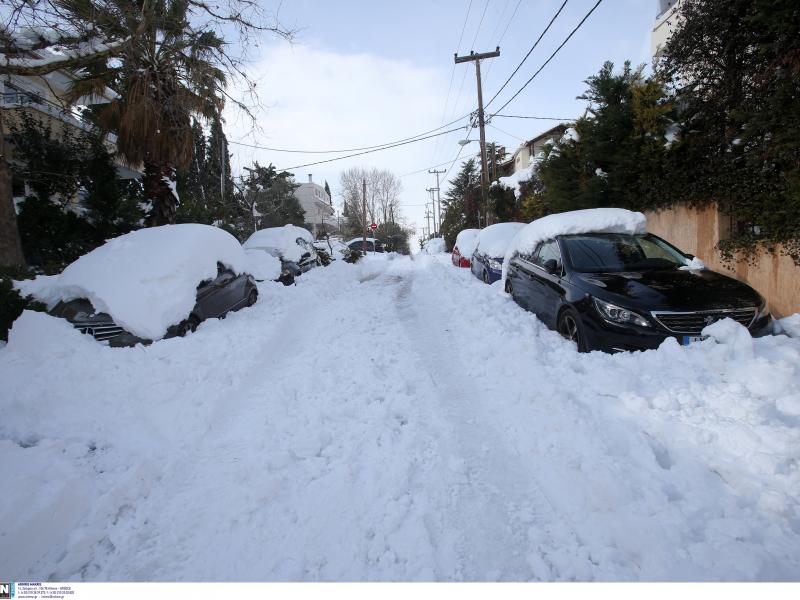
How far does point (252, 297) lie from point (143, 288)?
3.11 metres

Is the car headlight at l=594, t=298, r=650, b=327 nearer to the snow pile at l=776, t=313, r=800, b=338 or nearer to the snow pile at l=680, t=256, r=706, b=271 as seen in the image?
the snow pile at l=680, t=256, r=706, b=271

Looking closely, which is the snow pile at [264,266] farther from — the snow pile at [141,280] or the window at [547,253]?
the window at [547,253]

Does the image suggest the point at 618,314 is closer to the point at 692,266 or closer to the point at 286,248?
the point at 692,266

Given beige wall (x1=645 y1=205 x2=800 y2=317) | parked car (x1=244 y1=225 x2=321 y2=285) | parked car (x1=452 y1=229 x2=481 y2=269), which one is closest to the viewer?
beige wall (x1=645 y1=205 x2=800 y2=317)

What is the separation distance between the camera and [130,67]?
869cm

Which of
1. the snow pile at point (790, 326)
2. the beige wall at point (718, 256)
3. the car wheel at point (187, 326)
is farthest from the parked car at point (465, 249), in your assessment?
the car wheel at point (187, 326)

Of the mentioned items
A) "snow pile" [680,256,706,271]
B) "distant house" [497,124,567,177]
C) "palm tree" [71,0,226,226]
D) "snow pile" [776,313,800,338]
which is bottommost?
"snow pile" [776,313,800,338]

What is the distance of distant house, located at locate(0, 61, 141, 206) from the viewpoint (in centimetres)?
969

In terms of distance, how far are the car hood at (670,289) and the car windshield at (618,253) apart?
0.22m

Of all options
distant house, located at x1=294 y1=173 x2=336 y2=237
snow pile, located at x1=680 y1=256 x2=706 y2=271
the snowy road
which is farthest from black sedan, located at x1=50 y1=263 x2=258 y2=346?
distant house, located at x1=294 y1=173 x2=336 y2=237

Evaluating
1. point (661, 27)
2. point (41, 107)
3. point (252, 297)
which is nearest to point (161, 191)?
point (252, 297)

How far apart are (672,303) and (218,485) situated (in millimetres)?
4613

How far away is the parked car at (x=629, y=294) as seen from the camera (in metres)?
4.13

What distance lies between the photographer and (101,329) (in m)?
5.29
